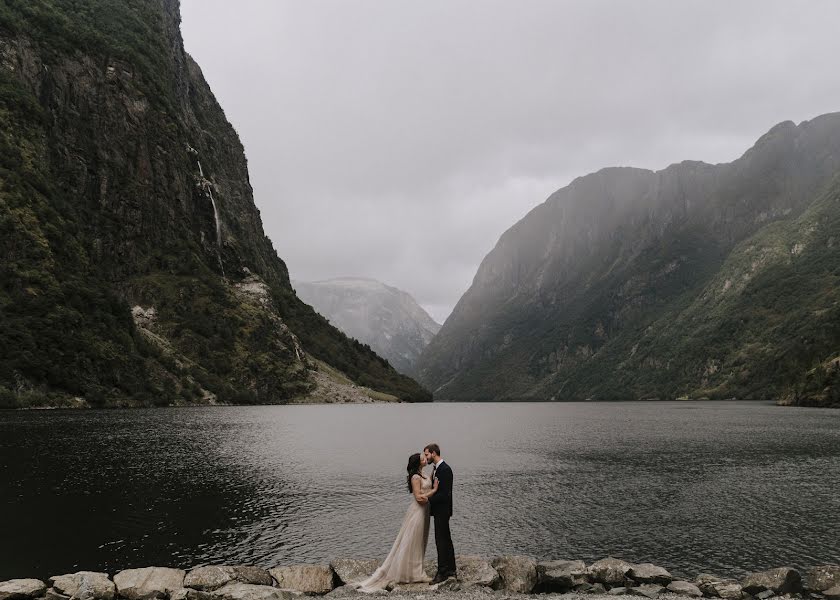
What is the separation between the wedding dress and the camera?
21141 mm

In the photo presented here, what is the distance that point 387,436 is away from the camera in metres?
104

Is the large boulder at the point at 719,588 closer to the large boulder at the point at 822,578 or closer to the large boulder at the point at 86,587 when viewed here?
the large boulder at the point at 822,578

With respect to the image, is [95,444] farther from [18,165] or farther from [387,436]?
[18,165]

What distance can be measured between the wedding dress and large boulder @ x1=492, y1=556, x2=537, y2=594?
332cm

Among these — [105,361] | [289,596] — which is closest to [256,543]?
[289,596]

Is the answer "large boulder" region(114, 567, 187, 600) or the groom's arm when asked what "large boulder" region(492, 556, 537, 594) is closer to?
the groom's arm

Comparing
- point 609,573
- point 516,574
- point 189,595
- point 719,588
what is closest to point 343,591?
point 189,595

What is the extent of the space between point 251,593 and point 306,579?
2.66 metres

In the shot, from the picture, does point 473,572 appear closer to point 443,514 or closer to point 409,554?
point 409,554

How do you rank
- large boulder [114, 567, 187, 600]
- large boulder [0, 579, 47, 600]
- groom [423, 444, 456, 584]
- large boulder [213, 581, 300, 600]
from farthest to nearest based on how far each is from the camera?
groom [423, 444, 456, 584]
large boulder [114, 567, 187, 600]
large boulder [213, 581, 300, 600]
large boulder [0, 579, 47, 600]

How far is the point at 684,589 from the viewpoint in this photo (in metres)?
22.5

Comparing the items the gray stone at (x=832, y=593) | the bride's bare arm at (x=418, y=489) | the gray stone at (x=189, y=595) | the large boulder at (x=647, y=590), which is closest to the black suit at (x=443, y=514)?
the bride's bare arm at (x=418, y=489)

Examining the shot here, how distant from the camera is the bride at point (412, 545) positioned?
20875 mm

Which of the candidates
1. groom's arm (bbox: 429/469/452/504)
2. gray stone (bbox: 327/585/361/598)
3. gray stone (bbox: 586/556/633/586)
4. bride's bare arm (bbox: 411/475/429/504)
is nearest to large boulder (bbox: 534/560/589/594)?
gray stone (bbox: 586/556/633/586)
